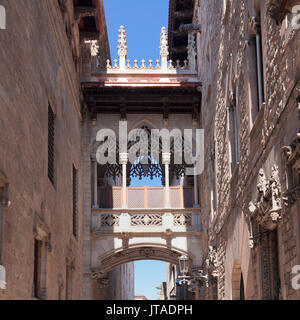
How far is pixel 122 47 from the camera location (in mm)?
24047

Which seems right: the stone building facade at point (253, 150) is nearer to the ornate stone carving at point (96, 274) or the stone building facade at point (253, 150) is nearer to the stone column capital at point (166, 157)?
the stone column capital at point (166, 157)

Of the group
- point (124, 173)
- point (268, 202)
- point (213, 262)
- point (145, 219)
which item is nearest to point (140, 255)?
point (145, 219)

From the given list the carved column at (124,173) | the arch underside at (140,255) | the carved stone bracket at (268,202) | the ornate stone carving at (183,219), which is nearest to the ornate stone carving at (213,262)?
the ornate stone carving at (183,219)

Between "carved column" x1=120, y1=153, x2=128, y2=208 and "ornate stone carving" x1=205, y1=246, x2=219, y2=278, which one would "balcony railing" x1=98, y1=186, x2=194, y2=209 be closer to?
"carved column" x1=120, y1=153, x2=128, y2=208

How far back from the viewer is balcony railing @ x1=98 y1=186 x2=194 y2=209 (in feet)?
73.4

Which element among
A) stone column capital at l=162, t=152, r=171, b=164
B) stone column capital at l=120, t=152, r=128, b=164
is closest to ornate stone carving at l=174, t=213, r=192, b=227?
stone column capital at l=162, t=152, r=171, b=164

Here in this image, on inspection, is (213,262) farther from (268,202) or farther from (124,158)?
(268,202)

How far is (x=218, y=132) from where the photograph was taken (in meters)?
16.6

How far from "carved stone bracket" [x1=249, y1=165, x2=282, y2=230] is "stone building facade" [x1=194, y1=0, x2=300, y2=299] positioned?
15 mm

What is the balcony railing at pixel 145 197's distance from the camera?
73.4ft

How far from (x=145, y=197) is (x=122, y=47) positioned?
18.0ft

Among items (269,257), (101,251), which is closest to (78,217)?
(101,251)

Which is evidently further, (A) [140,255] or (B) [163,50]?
Answer: (A) [140,255]

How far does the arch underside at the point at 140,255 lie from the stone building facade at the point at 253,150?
353 cm
